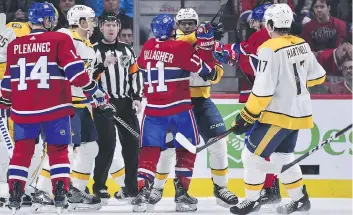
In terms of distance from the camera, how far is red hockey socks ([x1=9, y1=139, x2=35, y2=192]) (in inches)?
229

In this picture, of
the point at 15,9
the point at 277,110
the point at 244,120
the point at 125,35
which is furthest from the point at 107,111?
the point at 15,9

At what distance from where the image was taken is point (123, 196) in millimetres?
7133

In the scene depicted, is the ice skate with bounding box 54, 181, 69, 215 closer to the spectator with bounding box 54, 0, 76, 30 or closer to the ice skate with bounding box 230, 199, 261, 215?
the ice skate with bounding box 230, 199, 261, 215

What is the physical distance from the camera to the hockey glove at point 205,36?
634cm

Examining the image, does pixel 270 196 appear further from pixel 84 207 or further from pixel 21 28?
pixel 21 28

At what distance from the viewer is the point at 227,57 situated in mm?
6594

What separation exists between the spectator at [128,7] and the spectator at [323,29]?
133 cm

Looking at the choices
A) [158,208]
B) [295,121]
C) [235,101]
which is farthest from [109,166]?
[295,121]

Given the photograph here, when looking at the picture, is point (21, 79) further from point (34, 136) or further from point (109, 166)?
point (109, 166)

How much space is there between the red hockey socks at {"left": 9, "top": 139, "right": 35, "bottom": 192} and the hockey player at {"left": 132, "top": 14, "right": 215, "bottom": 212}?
2.79 feet

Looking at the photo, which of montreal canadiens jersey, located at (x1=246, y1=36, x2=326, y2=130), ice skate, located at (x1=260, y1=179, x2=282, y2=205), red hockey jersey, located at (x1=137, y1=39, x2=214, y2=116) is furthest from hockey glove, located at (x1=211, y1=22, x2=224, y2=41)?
ice skate, located at (x1=260, y1=179, x2=282, y2=205)

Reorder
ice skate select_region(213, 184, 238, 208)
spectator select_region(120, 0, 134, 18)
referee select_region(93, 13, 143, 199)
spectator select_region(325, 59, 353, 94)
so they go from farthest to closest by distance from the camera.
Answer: spectator select_region(120, 0, 134, 18) < spectator select_region(325, 59, 353, 94) < referee select_region(93, 13, 143, 199) < ice skate select_region(213, 184, 238, 208)

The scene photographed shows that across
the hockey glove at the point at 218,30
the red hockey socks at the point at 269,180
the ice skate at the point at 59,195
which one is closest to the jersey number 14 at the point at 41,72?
the ice skate at the point at 59,195

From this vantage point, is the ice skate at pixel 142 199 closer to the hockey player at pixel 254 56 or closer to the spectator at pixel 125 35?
the hockey player at pixel 254 56
